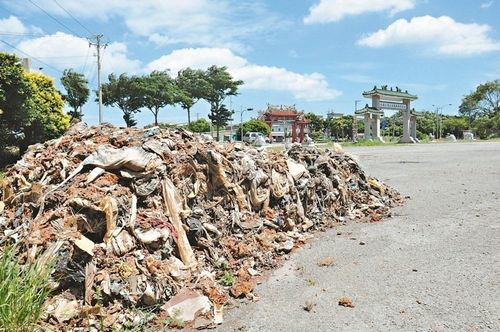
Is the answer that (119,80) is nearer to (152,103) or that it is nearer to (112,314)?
(152,103)

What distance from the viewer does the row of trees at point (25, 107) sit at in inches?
477

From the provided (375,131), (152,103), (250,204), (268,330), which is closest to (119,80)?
(152,103)

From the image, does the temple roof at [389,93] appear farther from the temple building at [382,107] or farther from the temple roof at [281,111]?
the temple roof at [281,111]

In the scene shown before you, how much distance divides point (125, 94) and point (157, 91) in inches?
108

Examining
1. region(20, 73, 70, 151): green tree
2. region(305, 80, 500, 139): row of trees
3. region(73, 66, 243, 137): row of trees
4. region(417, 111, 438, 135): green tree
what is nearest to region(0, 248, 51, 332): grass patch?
A: region(20, 73, 70, 151): green tree

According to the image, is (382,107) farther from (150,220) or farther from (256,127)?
(150,220)

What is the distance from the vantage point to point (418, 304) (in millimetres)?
3613

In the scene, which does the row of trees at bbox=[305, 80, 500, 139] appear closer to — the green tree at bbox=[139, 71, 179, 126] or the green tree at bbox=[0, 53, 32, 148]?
the green tree at bbox=[139, 71, 179, 126]

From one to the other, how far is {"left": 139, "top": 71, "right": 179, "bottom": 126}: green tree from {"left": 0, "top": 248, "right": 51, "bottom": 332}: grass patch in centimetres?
3281

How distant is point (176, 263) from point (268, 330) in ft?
3.89

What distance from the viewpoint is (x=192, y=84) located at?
43.2m

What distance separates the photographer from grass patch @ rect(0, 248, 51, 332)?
7.70ft

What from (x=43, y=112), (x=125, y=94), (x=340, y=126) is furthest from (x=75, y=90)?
(x=340, y=126)

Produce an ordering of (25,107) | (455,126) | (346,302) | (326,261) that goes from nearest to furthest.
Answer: (346,302) → (326,261) → (25,107) → (455,126)
